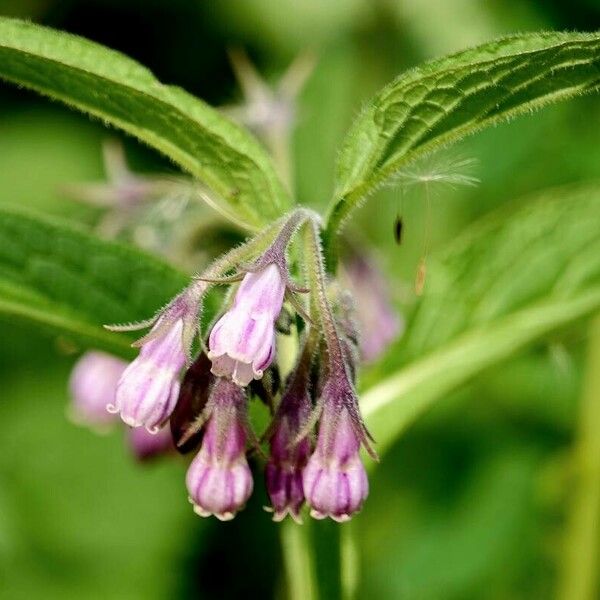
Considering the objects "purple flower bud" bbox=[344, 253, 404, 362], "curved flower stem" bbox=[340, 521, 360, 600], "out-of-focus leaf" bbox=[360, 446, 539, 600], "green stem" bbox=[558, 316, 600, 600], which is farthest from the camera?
"out-of-focus leaf" bbox=[360, 446, 539, 600]

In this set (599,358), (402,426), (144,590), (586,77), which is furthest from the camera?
(144,590)

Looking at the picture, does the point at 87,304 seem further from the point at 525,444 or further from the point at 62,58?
the point at 525,444

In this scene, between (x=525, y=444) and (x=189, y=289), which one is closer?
(x=189, y=289)

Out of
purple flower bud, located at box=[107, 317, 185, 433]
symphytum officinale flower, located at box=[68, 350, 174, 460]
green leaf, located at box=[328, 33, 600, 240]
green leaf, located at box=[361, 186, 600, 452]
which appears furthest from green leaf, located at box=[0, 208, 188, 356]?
symphytum officinale flower, located at box=[68, 350, 174, 460]

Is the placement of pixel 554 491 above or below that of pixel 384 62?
below

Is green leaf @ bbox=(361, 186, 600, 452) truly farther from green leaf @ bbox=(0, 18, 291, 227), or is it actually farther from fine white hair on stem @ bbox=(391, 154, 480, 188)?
green leaf @ bbox=(0, 18, 291, 227)

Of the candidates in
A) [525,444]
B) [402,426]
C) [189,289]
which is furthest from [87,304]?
[525,444]

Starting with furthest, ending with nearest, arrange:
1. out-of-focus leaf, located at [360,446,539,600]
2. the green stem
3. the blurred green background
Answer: the blurred green background, out-of-focus leaf, located at [360,446,539,600], the green stem
